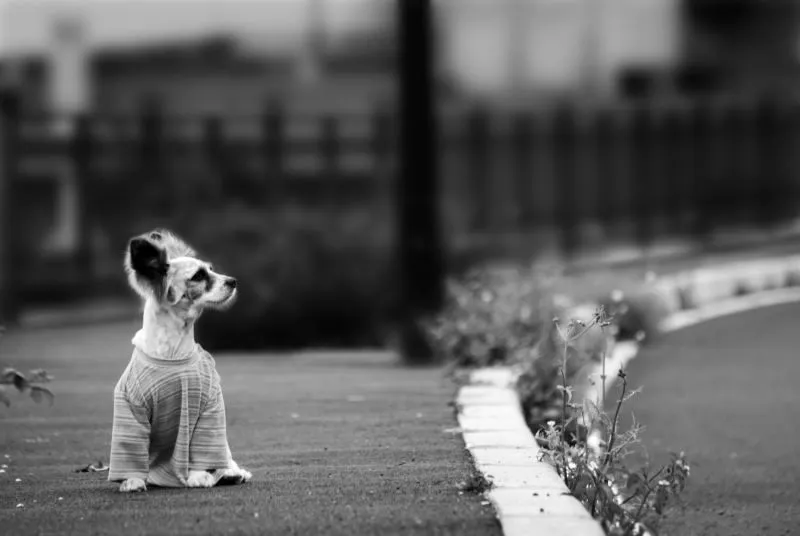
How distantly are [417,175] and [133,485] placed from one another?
22.0ft

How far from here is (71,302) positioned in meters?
20.1

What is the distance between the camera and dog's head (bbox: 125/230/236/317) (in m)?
5.97

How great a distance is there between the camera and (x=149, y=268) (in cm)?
599

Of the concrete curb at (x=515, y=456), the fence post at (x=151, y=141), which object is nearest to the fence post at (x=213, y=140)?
the fence post at (x=151, y=141)

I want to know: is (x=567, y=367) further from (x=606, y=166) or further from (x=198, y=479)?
(x=606, y=166)

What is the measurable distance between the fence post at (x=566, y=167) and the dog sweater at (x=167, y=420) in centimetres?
1982

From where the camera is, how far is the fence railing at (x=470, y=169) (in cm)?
2098

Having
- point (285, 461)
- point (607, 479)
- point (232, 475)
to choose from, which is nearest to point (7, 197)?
point (285, 461)

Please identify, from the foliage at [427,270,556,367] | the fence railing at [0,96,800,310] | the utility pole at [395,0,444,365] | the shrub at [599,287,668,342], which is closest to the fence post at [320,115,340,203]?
the fence railing at [0,96,800,310]

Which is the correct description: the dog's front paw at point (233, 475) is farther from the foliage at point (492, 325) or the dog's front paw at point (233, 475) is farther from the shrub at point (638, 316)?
the shrub at point (638, 316)

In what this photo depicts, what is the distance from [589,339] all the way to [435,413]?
111 inches

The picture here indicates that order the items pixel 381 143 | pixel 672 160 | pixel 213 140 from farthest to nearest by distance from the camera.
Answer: pixel 672 160, pixel 381 143, pixel 213 140

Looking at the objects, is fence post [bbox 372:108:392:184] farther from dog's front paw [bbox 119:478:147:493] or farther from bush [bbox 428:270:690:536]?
dog's front paw [bbox 119:478:147:493]

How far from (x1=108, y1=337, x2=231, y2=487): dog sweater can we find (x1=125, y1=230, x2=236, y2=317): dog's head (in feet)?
0.70
